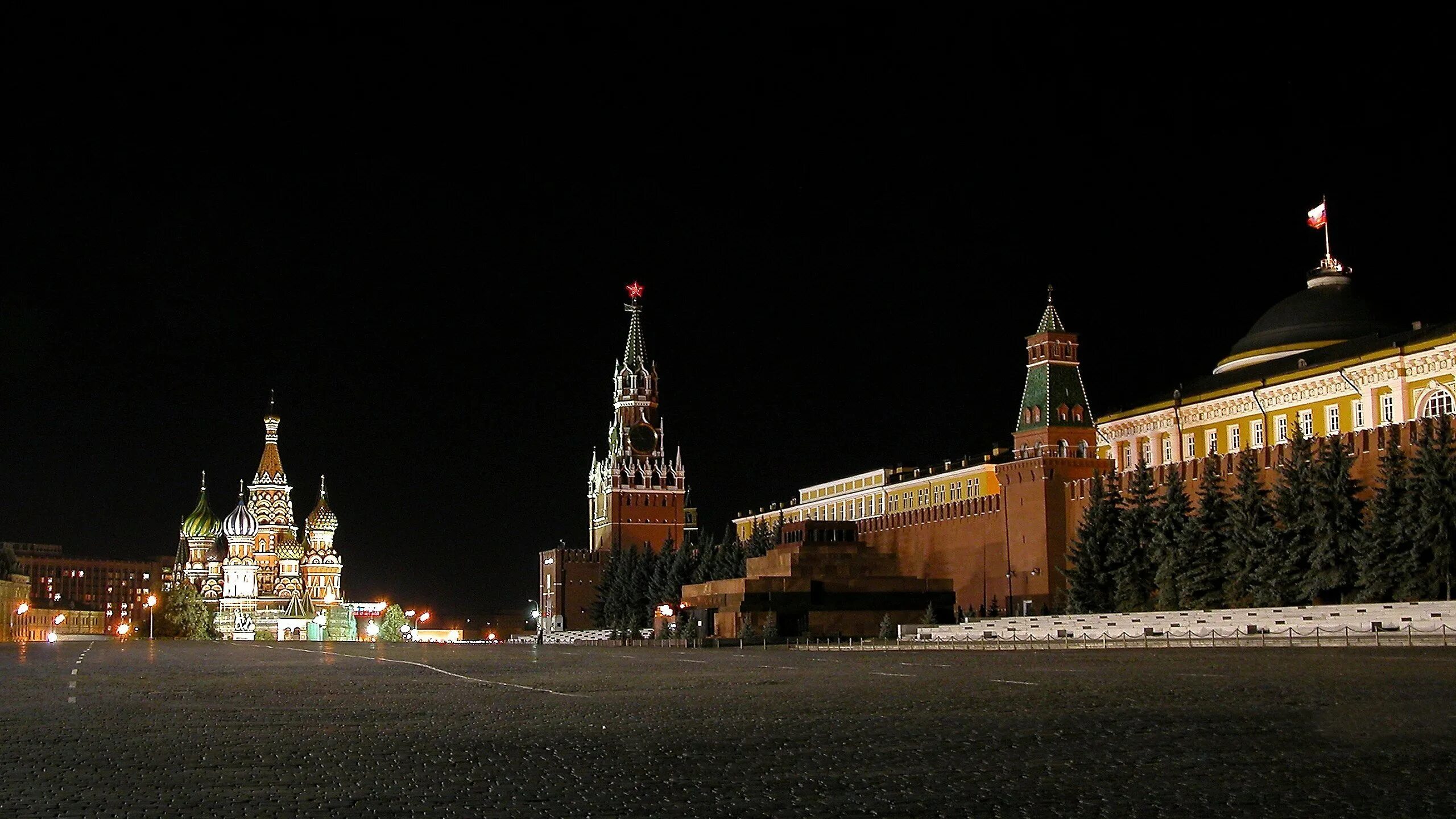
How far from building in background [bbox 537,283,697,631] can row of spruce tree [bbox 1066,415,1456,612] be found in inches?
1896

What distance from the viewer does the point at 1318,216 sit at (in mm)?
58438

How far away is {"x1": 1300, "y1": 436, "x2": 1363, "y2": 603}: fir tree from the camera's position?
3541cm

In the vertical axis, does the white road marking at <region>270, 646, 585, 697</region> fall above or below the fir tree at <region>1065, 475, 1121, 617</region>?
below

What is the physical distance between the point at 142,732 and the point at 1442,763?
27.3ft

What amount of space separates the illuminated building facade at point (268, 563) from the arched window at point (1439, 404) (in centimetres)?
8240

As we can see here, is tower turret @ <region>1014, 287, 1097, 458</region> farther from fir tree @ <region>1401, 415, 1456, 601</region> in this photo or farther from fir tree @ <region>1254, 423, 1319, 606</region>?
fir tree @ <region>1401, 415, 1456, 601</region>

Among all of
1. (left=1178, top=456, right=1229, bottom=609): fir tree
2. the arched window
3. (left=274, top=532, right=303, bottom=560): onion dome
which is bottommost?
(left=1178, top=456, right=1229, bottom=609): fir tree

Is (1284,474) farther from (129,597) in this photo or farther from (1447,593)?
(129,597)

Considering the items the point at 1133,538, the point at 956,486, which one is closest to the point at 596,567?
the point at 956,486

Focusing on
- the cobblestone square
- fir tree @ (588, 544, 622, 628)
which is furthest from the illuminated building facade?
the cobblestone square

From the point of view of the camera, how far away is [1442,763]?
7.96 metres

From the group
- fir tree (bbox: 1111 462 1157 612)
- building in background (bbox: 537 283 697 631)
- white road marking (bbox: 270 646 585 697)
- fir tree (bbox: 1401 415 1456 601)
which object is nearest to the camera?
white road marking (bbox: 270 646 585 697)

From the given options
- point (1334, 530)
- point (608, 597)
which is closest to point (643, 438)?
point (608, 597)

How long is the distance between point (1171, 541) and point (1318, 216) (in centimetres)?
2235
